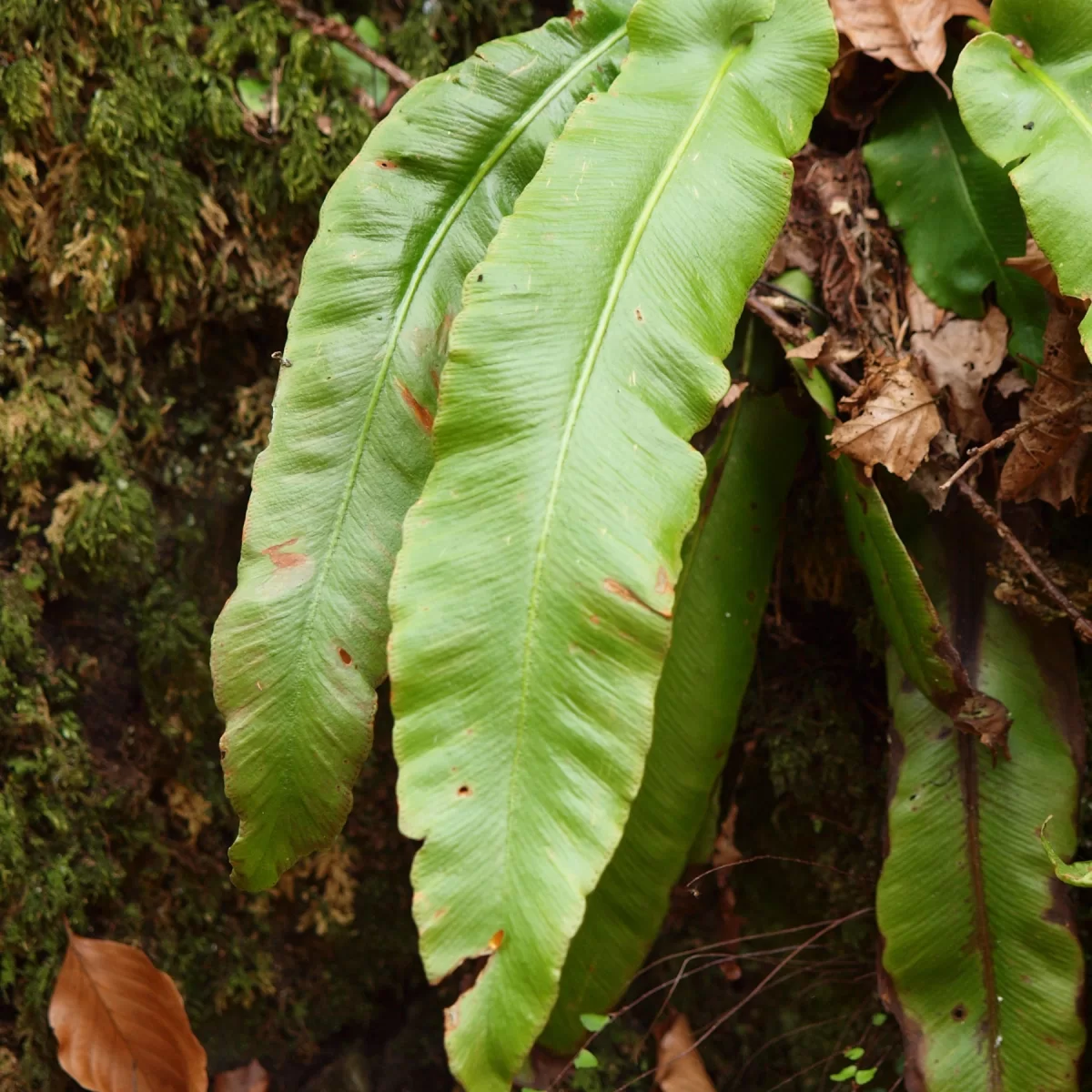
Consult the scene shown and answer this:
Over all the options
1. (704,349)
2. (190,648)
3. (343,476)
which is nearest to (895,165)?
(704,349)

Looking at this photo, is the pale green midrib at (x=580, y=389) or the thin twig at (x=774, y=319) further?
the thin twig at (x=774, y=319)

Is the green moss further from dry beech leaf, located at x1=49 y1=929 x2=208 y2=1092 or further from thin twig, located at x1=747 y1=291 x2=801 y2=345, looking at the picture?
thin twig, located at x1=747 y1=291 x2=801 y2=345

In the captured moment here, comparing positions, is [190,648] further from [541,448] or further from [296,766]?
[541,448]

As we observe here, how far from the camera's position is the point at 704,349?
38.0 inches

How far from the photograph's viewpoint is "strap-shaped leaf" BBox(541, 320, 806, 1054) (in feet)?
3.89

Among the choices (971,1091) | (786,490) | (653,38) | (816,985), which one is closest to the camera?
(971,1091)

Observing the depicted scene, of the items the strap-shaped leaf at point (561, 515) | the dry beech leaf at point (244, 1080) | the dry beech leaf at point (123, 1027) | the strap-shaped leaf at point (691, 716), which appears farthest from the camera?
the dry beech leaf at point (244, 1080)

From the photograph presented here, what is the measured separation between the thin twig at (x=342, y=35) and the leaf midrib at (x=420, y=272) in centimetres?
38

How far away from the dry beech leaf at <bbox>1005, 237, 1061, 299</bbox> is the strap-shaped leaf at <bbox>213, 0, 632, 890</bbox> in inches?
21.9

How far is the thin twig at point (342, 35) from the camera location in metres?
1.53

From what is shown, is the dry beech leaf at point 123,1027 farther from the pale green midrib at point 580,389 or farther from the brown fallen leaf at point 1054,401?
the brown fallen leaf at point 1054,401

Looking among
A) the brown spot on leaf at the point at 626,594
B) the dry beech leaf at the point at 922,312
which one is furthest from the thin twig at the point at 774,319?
the brown spot on leaf at the point at 626,594

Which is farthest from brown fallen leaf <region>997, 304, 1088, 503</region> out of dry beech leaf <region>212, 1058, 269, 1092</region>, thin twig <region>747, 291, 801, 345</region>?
dry beech leaf <region>212, 1058, 269, 1092</region>

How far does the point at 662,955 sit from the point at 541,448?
97 centimetres
